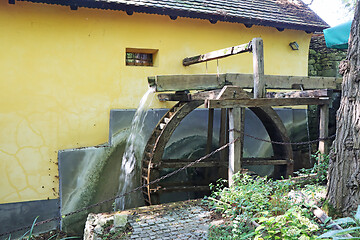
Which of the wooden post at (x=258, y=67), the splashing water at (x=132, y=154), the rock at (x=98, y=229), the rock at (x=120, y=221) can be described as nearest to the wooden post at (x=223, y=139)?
the splashing water at (x=132, y=154)

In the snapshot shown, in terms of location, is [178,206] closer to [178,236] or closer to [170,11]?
[178,236]

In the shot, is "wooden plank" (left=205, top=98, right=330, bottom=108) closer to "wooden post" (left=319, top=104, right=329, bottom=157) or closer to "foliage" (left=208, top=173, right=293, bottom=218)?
"wooden post" (left=319, top=104, right=329, bottom=157)

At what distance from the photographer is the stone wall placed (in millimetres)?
8391

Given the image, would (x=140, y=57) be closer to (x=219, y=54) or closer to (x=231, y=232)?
(x=219, y=54)

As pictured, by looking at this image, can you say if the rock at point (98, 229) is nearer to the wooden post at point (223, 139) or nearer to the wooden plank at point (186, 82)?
the wooden plank at point (186, 82)

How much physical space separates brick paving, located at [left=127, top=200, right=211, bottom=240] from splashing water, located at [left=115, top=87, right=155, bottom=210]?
4.91 ft

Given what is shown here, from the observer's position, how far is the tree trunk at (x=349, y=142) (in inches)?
143

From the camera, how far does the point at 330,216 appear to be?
3.74 metres

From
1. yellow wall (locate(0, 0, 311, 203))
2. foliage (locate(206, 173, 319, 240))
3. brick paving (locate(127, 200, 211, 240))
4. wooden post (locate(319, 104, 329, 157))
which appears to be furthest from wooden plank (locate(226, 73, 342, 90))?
brick paving (locate(127, 200, 211, 240))

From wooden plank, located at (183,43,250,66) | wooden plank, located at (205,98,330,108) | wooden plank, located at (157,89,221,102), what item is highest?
wooden plank, located at (183,43,250,66)

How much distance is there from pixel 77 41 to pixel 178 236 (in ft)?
12.4

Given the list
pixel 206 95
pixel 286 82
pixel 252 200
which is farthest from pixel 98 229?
pixel 286 82

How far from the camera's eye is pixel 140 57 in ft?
21.4

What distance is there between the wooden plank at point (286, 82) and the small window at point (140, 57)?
1895mm
